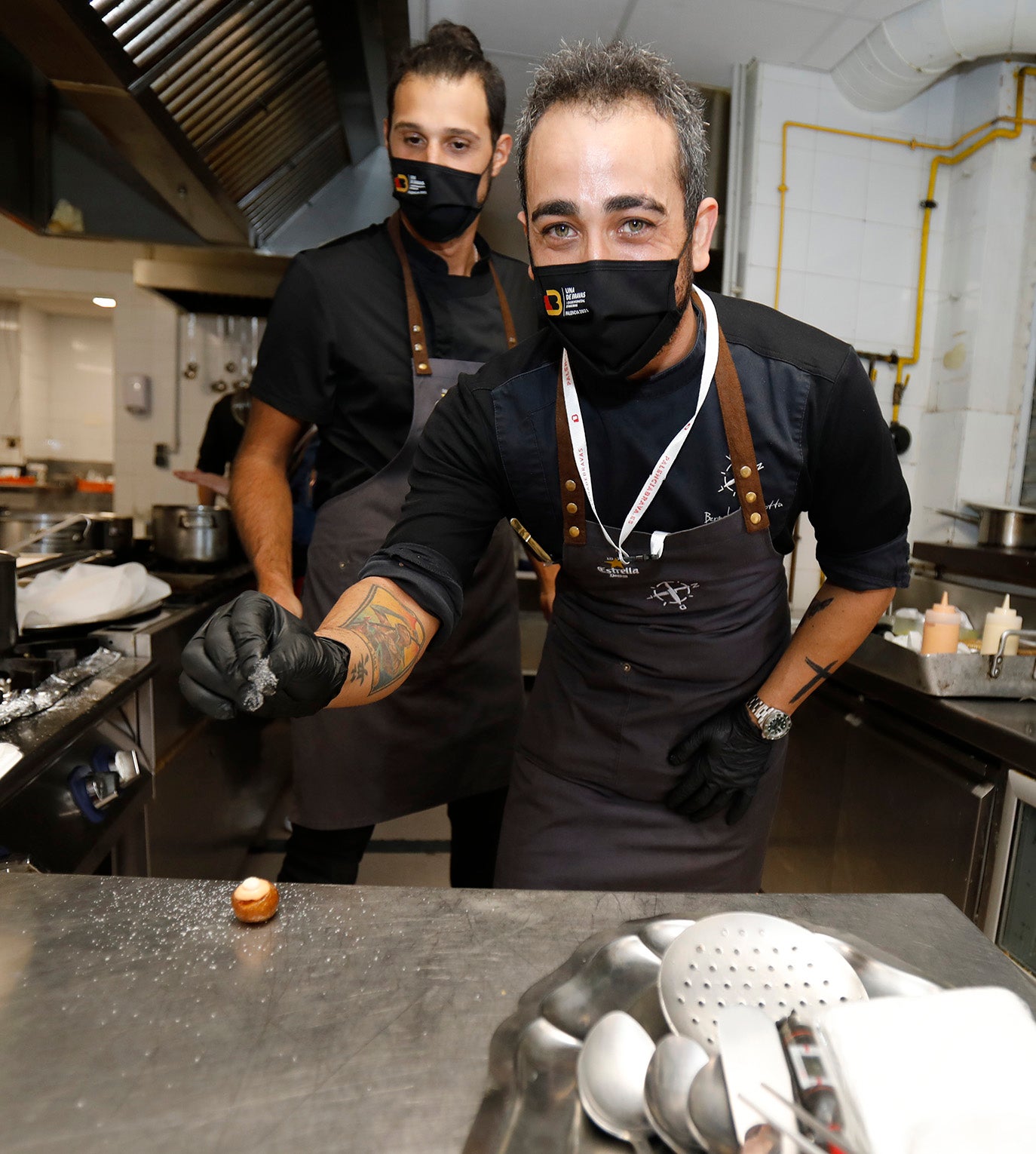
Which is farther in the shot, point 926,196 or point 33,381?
point 33,381

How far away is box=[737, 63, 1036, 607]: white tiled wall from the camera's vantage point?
2891 mm

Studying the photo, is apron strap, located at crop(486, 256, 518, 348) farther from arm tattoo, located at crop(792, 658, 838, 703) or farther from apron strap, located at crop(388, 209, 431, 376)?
arm tattoo, located at crop(792, 658, 838, 703)

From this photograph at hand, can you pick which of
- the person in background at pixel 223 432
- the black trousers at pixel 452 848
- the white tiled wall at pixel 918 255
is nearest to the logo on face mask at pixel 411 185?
the black trousers at pixel 452 848

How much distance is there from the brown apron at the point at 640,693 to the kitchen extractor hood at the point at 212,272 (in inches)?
132

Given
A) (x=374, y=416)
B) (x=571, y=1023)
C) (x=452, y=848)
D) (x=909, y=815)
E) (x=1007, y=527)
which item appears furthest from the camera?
(x=1007, y=527)

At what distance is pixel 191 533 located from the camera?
235cm

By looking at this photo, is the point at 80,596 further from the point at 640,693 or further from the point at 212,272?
the point at 212,272

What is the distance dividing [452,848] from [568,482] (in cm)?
84

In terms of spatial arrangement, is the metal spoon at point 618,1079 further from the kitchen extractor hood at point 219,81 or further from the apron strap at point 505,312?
the kitchen extractor hood at point 219,81

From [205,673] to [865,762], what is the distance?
176cm

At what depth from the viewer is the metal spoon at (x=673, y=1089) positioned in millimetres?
507

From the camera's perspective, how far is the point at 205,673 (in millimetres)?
730

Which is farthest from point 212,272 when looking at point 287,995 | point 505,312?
point 287,995

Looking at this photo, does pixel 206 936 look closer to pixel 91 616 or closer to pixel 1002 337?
pixel 91 616
